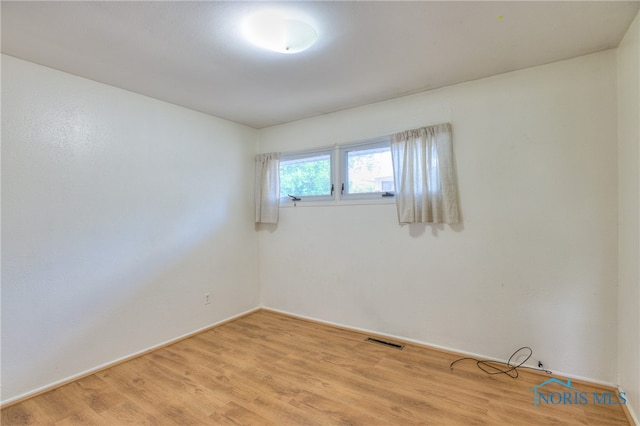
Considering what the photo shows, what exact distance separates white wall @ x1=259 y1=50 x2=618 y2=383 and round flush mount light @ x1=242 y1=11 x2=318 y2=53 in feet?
4.53

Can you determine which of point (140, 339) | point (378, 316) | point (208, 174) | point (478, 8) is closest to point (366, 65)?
point (478, 8)

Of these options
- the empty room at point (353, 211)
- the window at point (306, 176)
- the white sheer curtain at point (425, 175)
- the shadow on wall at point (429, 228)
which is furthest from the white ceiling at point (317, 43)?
the shadow on wall at point (429, 228)

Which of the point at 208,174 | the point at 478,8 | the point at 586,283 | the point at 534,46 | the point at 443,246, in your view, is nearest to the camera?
the point at 478,8

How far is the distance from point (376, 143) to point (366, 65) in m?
0.95

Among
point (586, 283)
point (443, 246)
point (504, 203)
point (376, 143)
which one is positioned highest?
point (376, 143)

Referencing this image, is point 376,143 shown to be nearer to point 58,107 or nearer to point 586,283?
point 586,283

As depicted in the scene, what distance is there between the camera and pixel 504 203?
2.35 metres

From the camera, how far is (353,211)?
3111mm

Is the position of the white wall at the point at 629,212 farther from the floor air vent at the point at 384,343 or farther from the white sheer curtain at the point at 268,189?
the white sheer curtain at the point at 268,189

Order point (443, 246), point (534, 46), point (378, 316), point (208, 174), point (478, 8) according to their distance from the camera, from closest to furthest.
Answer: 1. point (478, 8)
2. point (534, 46)
3. point (443, 246)
4. point (378, 316)
5. point (208, 174)

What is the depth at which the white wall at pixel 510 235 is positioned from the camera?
2043 mm

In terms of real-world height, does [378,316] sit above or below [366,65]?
below

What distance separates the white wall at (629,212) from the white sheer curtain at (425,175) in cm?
101

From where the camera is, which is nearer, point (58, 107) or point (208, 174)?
point (58, 107)
